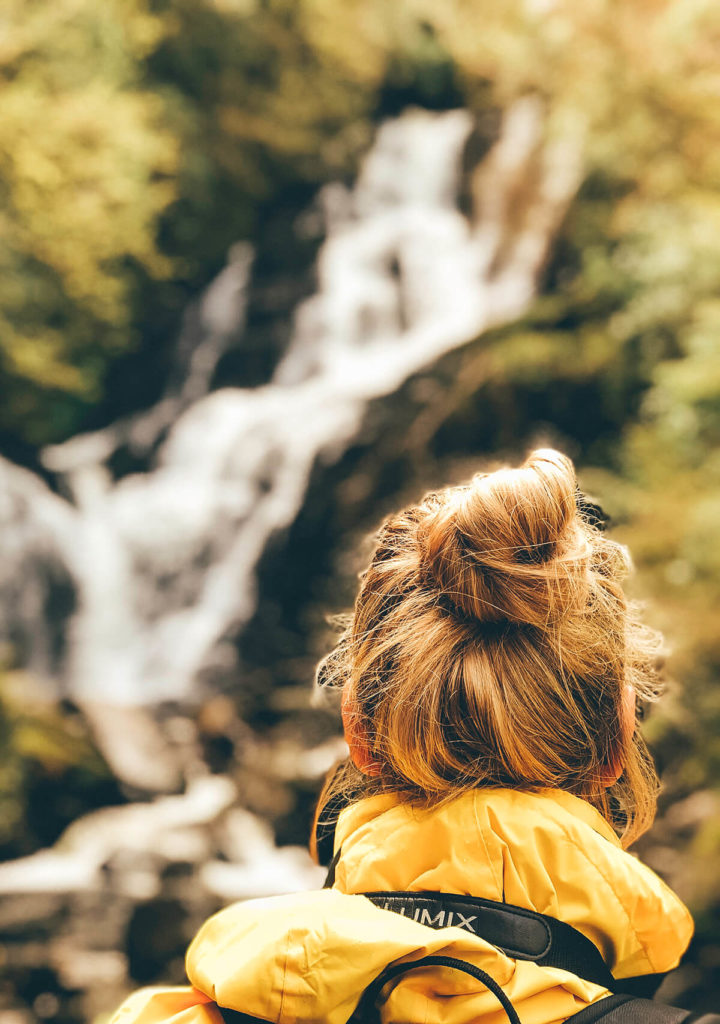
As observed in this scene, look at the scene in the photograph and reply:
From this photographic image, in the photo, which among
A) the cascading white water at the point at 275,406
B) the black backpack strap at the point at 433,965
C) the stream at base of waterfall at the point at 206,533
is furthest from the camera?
the cascading white water at the point at 275,406

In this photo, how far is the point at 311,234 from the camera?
3.52 metres

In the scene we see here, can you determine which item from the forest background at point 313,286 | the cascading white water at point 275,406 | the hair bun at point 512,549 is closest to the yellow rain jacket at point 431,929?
the hair bun at point 512,549

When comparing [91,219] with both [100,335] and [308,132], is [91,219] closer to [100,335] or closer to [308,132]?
[100,335]

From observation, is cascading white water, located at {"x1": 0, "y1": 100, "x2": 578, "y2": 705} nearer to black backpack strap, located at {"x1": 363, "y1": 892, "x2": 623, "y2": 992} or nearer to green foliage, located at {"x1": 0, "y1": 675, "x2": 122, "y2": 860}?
green foliage, located at {"x1": 0, "y1": 675, "x2": 122, "y2": 860}

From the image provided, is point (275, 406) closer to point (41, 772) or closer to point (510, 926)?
point (41, 772)

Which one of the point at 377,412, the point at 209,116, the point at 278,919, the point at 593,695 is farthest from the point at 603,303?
the point at 278,919

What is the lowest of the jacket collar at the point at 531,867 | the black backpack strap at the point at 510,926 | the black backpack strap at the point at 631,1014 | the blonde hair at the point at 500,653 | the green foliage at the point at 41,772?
the green foliage at the point at 41,772

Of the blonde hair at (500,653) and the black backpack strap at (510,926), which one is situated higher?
the blonde hair at (500,653)

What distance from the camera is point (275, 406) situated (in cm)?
347

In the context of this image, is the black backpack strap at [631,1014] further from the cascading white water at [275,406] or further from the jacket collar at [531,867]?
the cascading white water at [275,406]

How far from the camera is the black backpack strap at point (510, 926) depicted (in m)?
0.57

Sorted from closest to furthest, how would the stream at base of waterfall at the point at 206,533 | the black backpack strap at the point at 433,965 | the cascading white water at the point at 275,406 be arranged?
1. the black backpack strap at the point at 433,965
2. the stream at base of waterfall at the point at 206,533
3. the cascading white water at the point at 275,406

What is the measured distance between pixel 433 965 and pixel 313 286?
342 centimetres

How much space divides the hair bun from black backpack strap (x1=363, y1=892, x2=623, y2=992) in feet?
0.73
